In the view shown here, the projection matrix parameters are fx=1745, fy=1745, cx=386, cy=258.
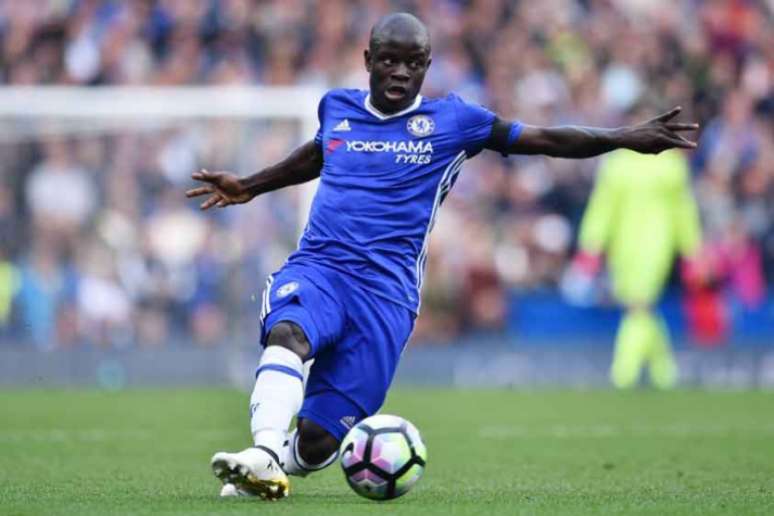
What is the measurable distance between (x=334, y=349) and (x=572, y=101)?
13365mm

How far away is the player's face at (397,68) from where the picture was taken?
7.43 m

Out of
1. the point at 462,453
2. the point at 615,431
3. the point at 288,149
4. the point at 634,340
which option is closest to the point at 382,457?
the point at 462,453

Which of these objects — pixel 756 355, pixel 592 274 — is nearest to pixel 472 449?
pixel 592 274

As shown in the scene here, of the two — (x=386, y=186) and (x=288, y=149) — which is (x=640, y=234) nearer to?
(x=288, y=149)

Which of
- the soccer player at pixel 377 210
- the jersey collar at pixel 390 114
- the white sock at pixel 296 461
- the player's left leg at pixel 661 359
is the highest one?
the jersey collar at pixel 390 114

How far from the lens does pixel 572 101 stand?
20469 millimetres

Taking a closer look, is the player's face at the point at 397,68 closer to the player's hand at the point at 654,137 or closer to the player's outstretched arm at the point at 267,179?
the player's outstretched arm at the point at 267,179

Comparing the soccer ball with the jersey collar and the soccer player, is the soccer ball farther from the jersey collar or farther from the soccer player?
the jersey collar

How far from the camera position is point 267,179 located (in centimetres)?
808

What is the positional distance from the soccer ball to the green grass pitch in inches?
4.3

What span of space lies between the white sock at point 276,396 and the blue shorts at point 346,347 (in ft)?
0.96

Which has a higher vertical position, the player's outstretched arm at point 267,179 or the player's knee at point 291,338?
the player's outstretched arm at point 267,179

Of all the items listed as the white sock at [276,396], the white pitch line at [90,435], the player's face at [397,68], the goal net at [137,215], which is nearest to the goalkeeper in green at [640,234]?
the goal net at [137,215]

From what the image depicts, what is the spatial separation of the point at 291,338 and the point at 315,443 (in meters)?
0.61
